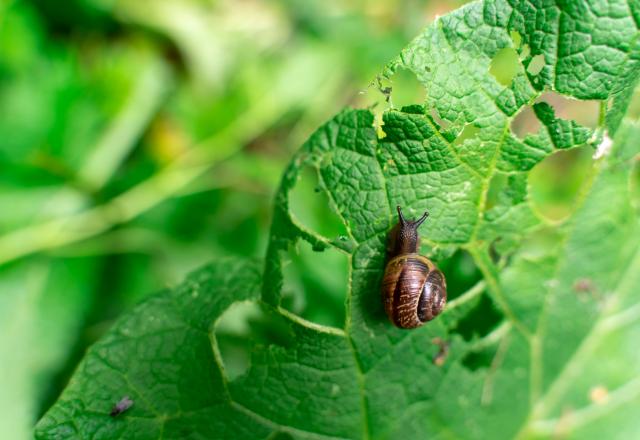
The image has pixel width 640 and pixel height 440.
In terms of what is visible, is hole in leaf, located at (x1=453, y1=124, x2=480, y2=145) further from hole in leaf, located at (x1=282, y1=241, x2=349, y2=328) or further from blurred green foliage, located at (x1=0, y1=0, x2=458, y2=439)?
blurred green foliage, located at (x1=0, y1=0, x2=458, y2=439)

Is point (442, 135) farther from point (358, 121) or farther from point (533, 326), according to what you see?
point (533, 326)

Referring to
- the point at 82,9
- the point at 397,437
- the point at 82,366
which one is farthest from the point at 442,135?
the point at 82,9

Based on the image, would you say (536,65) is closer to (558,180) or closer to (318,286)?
(318,286)

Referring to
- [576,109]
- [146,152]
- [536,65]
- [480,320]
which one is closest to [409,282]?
[480,320]

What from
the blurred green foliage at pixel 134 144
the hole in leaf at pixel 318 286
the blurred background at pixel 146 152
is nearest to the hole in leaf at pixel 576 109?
the blurred background at pixel 146 152

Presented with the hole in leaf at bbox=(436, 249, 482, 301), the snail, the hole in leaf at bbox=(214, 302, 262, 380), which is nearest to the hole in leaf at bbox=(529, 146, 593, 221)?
the hole in leaf at bbox=(436, 249, 482, 301)

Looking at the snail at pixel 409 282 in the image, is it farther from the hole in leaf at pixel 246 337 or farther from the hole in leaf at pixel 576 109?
the hole in leaf at pixel 576 109

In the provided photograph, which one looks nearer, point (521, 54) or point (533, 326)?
point (521, 54)
